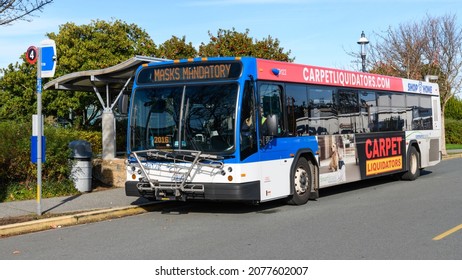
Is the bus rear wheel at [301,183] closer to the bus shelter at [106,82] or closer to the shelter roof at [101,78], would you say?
the shelter roof at [101,78]

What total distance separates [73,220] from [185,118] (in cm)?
279

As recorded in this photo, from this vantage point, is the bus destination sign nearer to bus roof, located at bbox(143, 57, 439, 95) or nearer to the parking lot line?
bus roof, located at bbox(143, 57, 439, 95)

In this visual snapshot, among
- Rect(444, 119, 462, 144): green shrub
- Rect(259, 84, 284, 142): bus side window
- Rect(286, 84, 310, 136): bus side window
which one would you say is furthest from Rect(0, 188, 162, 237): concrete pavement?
Rect(444, 119, 462, 144): green shrub

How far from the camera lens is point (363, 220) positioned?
9789mm

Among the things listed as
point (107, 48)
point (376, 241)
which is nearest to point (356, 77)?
point (376, 241)

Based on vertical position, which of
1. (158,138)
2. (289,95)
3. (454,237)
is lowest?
(454,237)

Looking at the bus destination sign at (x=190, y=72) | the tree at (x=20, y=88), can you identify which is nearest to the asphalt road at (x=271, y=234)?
the bus destination sign at (x=190, y=72)

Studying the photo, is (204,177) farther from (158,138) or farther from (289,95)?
(289,95)

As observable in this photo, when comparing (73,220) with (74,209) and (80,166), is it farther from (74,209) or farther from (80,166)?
(80,166)

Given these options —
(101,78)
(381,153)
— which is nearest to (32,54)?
(101,78)

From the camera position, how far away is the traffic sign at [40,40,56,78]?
1038cm

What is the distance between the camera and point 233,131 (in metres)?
9.88

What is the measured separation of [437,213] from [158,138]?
18.1ft

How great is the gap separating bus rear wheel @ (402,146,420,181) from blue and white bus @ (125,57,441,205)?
4.63 metres
